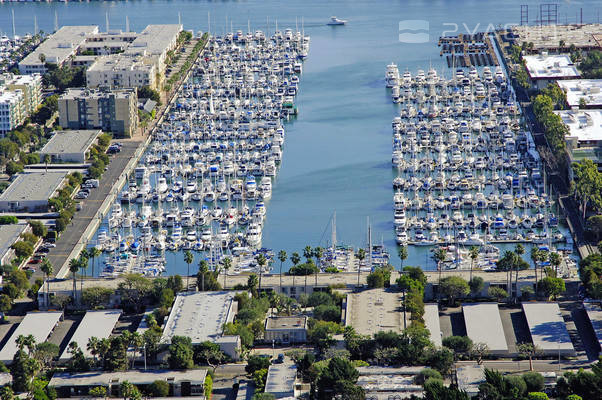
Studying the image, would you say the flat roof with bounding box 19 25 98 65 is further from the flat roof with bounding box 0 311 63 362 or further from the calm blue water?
the flat roof with bounding box 0 311 63 362

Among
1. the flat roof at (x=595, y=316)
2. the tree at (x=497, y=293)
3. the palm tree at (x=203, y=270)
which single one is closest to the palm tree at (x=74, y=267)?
the palm tree at (x=203, y=270)

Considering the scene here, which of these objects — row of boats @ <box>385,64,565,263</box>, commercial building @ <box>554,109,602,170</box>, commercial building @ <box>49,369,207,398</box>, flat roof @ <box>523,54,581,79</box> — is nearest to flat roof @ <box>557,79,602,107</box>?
flat roof @ <box>523,54,581,79</box>

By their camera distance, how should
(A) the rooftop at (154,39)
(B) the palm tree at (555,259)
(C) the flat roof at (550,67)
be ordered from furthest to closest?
(A) the rooftop at (154,39)
(C) the flat roof at (550,67)
(B) the palm tree at (555,259)

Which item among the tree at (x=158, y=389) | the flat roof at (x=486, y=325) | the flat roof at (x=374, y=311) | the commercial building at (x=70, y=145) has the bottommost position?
the tree at (x=158, y=389)

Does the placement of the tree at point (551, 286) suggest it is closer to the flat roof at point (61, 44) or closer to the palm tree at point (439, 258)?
the palm tree at point (439, 258)

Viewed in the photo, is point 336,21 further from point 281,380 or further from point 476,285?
point 281,380

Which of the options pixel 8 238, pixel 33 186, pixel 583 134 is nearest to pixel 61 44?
pixel 33 186
